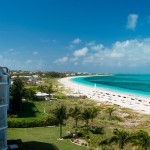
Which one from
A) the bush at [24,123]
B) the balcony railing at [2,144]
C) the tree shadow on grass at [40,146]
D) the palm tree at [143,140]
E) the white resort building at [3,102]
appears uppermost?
the white resort building at [3,102]

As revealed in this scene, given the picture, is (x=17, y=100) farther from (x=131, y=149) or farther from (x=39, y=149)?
(x=131, y=149)

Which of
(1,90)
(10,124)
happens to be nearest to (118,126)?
(10,124)

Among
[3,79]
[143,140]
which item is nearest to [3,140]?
[3,79]

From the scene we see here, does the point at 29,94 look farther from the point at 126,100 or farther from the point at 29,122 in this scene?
the point at 29,122

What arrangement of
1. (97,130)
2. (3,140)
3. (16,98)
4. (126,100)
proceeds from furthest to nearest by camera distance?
(126,100)
(16,98)
(97,130)
(3,140)

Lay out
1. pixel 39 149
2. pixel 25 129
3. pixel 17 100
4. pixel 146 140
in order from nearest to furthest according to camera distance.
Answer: pixel 146 140 → pixel 39 149 → pixel 25 129 → pixel 17 100

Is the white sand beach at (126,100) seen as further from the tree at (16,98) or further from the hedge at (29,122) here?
the tree at (16,98)

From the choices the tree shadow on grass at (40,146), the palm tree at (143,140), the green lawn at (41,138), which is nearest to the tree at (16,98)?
the green lawn at (41,138)

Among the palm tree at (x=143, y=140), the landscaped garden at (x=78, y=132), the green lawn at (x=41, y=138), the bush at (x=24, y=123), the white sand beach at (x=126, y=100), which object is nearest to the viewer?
the palm tree at (x=143, y=140)

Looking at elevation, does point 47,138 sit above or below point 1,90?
below
